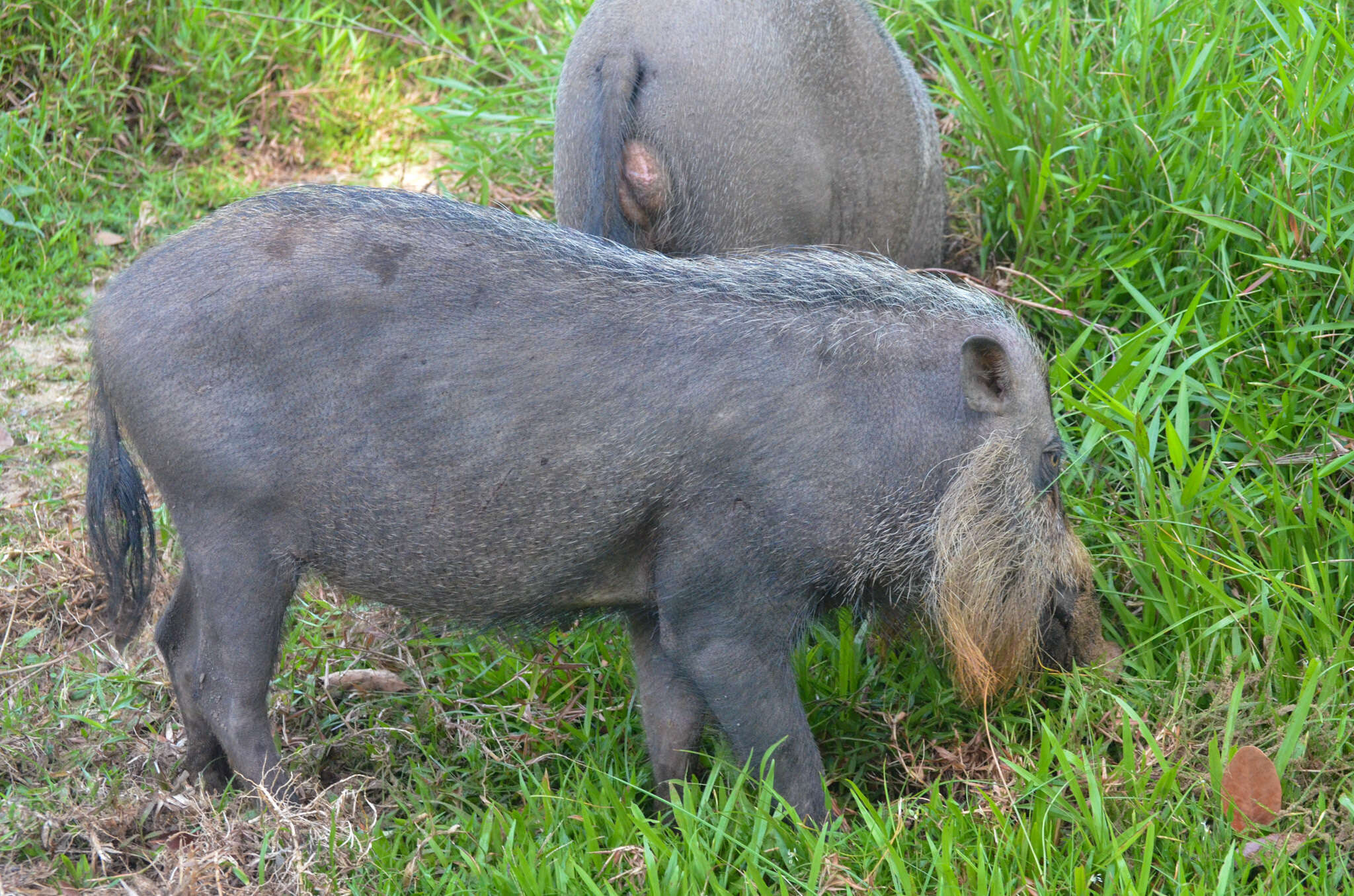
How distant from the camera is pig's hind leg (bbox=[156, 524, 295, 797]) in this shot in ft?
10.0

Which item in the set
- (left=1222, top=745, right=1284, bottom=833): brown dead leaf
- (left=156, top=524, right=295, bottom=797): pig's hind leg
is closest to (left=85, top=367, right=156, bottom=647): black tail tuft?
(left=156, top=524, right=295, bottom=797): pig's hind leg

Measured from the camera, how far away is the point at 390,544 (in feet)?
10.1

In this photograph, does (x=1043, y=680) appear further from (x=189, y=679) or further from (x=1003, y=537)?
(x=189, y=679)

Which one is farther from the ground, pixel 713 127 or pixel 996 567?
pixel 713 127

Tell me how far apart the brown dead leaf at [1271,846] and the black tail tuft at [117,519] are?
8.19ft

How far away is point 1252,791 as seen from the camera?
2.95 meters

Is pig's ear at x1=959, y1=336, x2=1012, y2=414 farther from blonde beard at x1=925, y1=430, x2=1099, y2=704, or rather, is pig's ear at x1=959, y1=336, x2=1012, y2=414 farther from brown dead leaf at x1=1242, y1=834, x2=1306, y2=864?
brown dead leaf at x1=1242, y1=834, x2=1306, y2=864

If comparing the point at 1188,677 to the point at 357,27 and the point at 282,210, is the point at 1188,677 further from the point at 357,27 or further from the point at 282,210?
the point at 357,27

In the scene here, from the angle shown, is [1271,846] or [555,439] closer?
[1271,846]

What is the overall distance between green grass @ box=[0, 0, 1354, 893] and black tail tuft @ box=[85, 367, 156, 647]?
321 millimetres

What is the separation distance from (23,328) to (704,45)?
110 inches

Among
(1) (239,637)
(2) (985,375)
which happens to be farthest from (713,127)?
(1) (239,637)

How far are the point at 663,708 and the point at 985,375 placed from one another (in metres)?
1.05

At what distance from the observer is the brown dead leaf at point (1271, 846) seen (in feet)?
9.24
